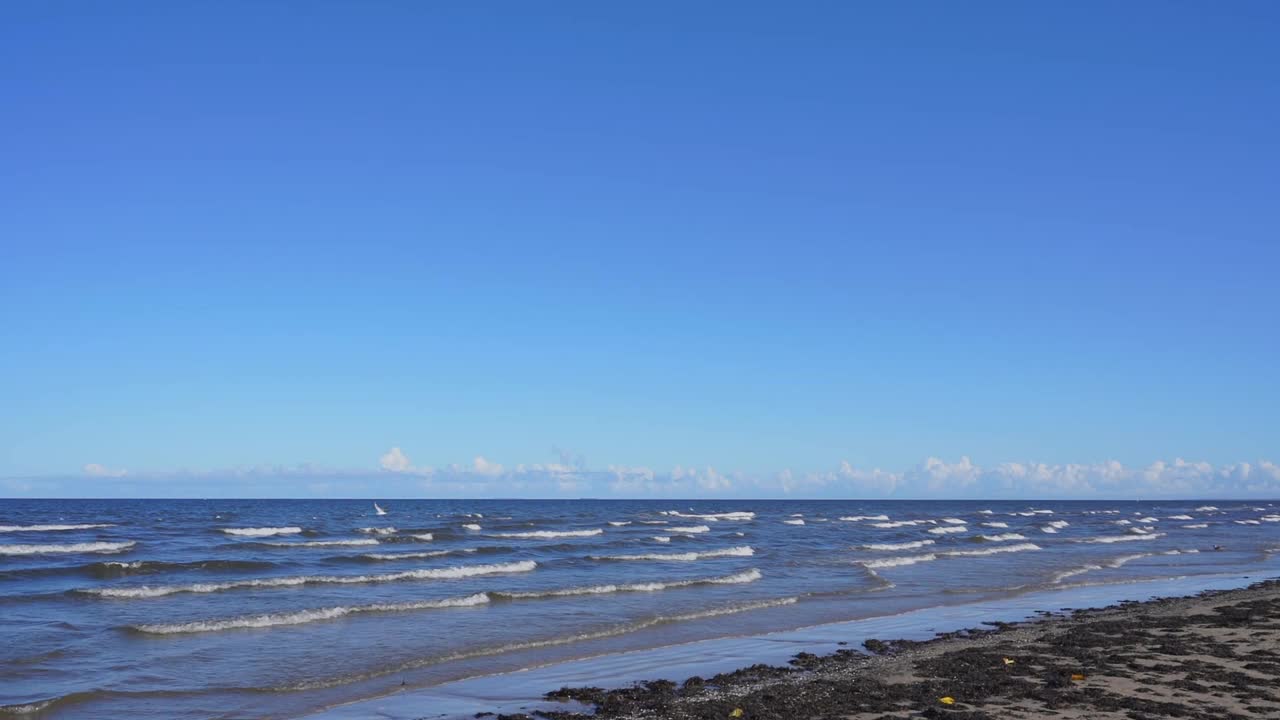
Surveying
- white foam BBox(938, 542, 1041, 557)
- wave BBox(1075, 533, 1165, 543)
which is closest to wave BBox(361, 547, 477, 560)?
white foam BBox(938, 542, 1041, 557)

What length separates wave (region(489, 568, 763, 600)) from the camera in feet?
78.4

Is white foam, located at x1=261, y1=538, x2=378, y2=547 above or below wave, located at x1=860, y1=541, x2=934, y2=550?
above

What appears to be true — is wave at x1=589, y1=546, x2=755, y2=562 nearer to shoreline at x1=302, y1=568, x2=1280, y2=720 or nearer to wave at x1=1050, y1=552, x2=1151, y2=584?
wave at x1=1050, y1=552, x2=1151, y2=584

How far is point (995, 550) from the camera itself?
43500mm

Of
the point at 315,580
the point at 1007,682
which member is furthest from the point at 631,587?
the point at 1007,682

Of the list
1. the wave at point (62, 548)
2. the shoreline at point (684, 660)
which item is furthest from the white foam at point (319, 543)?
the shoreline at point (684, 660)

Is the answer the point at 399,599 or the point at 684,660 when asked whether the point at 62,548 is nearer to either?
the point at 399,599

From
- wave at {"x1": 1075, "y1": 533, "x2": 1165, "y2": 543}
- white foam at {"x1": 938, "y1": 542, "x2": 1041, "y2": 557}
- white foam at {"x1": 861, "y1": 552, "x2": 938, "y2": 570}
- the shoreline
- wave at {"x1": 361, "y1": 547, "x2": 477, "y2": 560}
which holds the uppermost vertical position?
the shoreline

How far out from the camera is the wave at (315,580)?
23.3 metres

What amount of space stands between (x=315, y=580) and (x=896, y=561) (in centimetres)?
2139

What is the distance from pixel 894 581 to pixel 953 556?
40.9 ft

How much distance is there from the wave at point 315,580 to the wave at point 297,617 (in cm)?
533

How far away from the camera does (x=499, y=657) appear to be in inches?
625

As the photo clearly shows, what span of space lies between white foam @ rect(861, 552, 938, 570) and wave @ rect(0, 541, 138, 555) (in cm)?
2905
